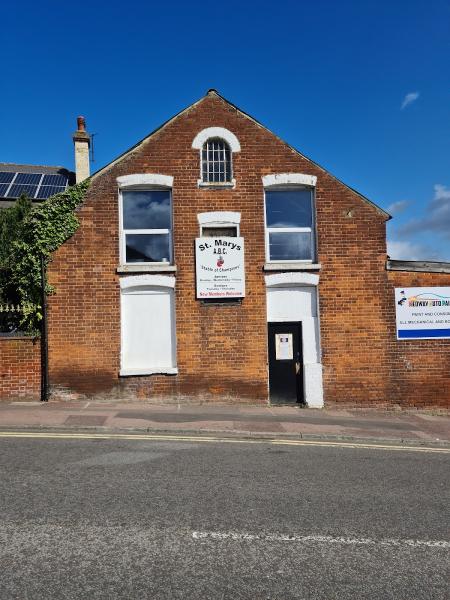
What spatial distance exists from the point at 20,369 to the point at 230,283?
558cm

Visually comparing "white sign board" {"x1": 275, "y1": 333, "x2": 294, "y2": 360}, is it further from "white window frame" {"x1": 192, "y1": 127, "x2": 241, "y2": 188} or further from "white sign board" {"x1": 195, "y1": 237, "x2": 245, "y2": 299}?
"white window frame" {"x1": 192, "y1": 127, "x2": 241, "y2": 188}

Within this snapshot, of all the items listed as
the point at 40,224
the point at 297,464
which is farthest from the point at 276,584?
the point at 40,224

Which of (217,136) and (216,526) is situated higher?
(217,136)

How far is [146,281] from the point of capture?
1295 cm

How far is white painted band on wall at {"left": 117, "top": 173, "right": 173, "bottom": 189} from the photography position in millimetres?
13109

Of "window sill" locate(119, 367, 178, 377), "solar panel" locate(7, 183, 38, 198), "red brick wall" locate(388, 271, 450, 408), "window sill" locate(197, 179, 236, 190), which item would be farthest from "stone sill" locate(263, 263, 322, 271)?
"solar panel" locate(7, 183, 38, 198)

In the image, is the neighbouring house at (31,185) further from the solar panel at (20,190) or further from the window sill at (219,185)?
the window sill at (219,185)

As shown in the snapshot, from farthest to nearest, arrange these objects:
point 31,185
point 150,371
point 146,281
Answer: point 31,185 → point 146,281 → point 150,371

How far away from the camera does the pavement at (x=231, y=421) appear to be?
9680 millimetres

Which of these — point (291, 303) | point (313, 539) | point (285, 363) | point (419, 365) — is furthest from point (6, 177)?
point (313, 539)

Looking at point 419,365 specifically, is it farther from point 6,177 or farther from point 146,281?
point 6,177

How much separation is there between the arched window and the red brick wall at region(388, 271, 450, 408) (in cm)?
512

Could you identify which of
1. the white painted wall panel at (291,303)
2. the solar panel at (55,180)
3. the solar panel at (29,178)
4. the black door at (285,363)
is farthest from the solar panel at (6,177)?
the black door at (285,363)

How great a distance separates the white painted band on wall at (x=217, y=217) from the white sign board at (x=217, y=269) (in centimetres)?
47
